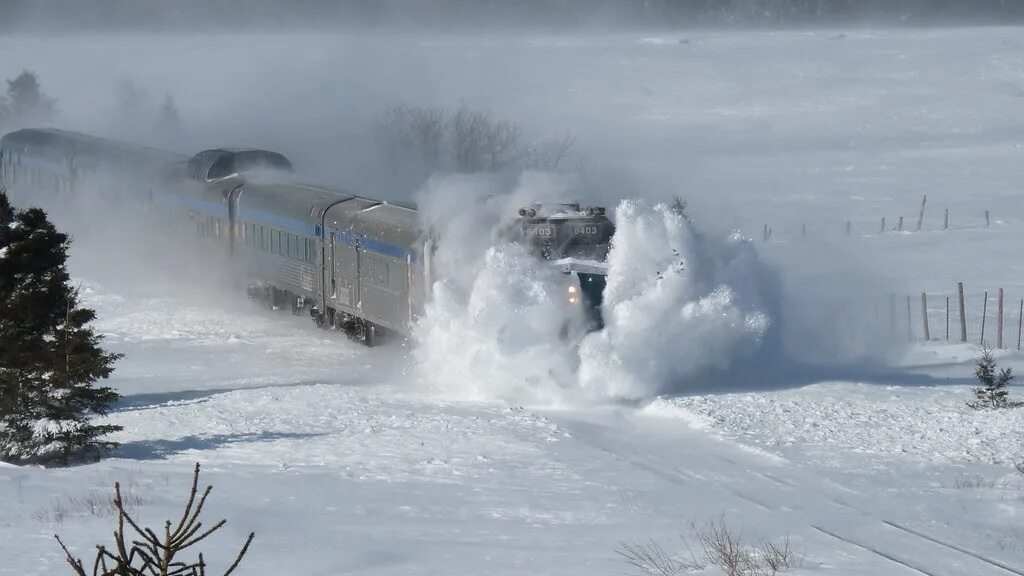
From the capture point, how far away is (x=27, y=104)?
338ft

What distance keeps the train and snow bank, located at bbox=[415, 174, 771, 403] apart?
475mm

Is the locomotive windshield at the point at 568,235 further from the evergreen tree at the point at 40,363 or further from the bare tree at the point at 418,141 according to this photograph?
the bare tree at the point at 418,141

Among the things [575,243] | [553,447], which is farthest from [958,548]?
[575,243]

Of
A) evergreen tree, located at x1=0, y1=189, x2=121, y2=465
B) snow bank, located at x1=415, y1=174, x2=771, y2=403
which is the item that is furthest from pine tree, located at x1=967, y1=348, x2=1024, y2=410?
evergreen tree, located at x1=0, y1=189, x2=121, y2=465

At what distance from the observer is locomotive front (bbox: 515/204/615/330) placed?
912 inches

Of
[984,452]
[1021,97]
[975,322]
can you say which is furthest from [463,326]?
[1021,97]

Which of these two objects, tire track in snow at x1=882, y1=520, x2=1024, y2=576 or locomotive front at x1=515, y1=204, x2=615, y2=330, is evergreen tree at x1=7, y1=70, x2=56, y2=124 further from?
tire track in snow at x1=882, y1=520, x2=1024, y2=576

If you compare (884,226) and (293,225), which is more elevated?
(884,226)

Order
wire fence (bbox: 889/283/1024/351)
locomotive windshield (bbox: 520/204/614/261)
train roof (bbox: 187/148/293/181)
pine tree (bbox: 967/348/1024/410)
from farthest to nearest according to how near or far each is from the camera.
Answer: train roof (bbox: 187/148/293/181)
wire fence (bbox: 889/283/1024/351)
locomotive windshield (bbox: 520/204/614/261)
pine tree (bbox: 967/348/1024/410)

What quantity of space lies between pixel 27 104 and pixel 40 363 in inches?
3526

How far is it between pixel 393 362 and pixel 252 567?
14243 millimetres

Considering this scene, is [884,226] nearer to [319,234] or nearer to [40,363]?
[319,234]

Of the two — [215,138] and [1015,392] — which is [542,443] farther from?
[215,138]

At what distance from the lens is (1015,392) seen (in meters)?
23.7
